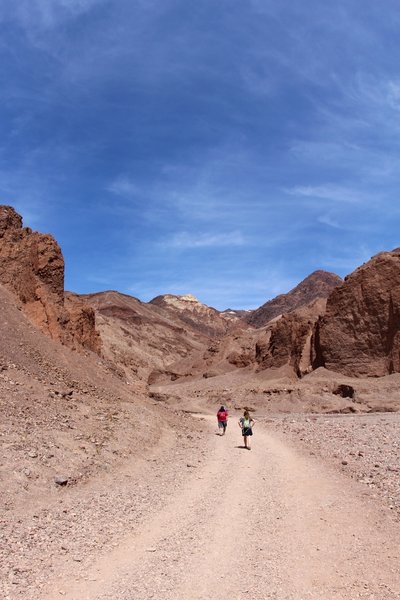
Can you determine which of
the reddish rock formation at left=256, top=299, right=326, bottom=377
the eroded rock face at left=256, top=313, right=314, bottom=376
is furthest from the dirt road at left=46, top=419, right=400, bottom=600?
the eroded rock face at left=256, top=313, right=314, bottom=376

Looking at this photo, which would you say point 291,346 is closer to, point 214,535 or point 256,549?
point 214,535

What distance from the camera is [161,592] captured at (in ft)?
19.3

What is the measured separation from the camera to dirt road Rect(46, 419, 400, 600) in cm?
607

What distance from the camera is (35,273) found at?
24.8 metres

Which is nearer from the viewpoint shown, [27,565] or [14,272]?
[27,565]

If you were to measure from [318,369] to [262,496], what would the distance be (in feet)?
132

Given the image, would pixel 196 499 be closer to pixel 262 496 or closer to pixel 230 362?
pixel 262 496

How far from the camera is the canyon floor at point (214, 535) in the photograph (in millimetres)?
6145

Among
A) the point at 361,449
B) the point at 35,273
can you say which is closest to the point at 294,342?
the point at 35,273

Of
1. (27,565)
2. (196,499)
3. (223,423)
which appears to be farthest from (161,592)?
(223,423)

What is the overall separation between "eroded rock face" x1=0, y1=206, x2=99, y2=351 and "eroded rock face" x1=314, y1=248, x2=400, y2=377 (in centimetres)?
2886

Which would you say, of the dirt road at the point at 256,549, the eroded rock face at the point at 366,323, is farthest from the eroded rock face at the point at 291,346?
the dirt road at the point at 256,549

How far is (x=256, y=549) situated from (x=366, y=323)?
42.9 m

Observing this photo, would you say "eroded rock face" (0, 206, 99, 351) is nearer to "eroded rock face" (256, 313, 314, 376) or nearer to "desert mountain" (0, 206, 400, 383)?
"desert mountain" (0, 206, 400, 383)
